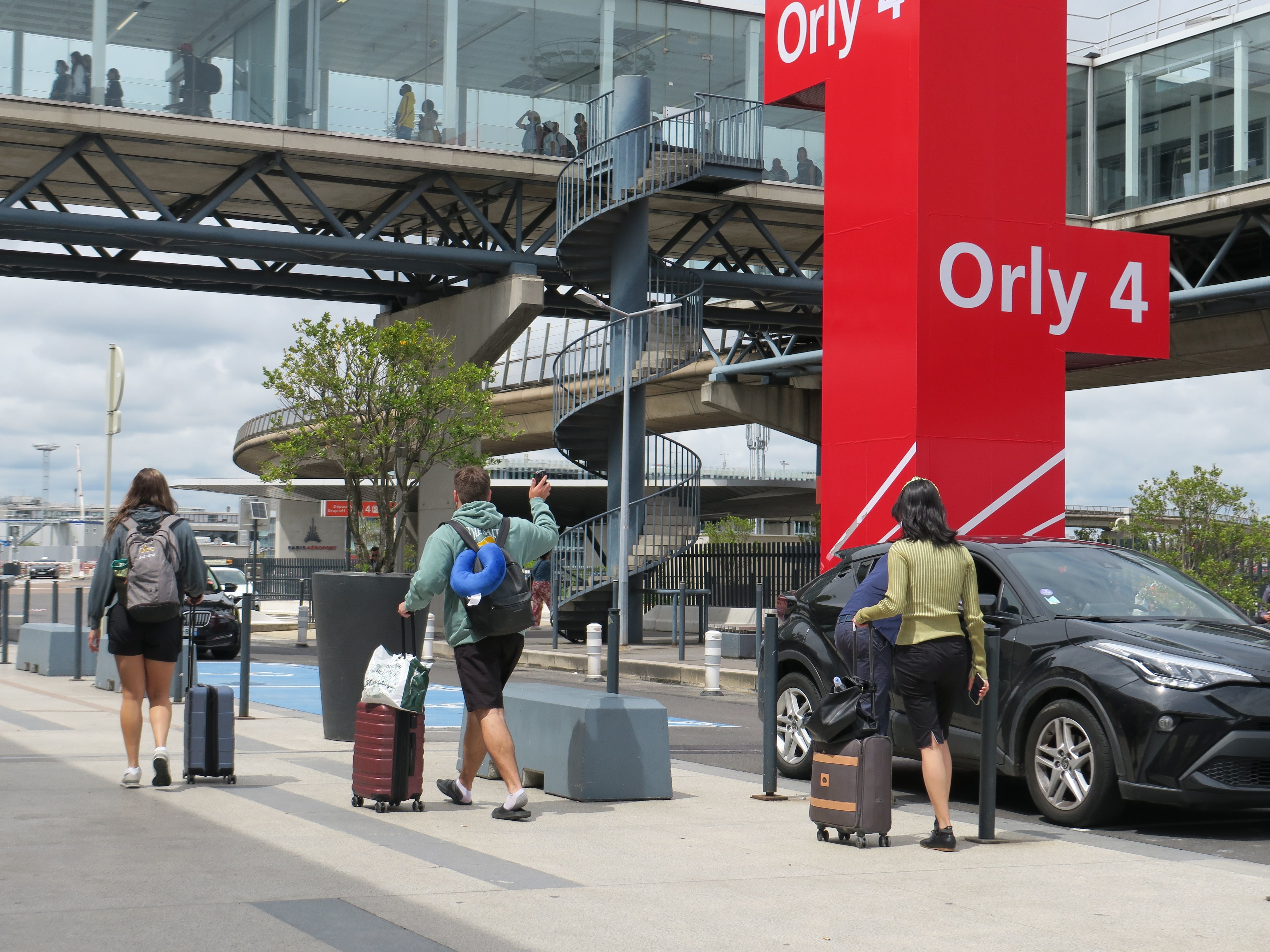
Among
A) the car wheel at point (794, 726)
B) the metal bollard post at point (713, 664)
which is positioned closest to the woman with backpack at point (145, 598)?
the car wheel at point (794, 726)

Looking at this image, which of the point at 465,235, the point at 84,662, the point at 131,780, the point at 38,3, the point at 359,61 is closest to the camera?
the point at 131,780

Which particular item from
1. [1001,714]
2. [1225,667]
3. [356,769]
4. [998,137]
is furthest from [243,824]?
[998,137]

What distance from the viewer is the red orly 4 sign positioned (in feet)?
46.2

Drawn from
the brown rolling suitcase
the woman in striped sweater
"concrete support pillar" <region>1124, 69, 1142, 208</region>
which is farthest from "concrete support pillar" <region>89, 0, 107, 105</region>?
the brown rolling suitcase

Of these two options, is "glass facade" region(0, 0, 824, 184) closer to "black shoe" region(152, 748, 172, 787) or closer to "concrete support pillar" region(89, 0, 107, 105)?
"concrete support pillar" region(89, 0, 107, 105)

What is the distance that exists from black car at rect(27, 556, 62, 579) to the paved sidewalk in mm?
96650

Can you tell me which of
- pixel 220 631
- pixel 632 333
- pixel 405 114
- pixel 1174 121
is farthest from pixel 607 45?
pixel 220 631

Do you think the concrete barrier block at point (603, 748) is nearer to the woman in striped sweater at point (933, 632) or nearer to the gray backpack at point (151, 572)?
the gray backpack at point (151, 572)

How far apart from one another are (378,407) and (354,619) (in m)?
19.0

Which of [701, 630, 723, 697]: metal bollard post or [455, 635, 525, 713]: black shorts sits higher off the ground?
[455, 635, 525, 713]: black shorts

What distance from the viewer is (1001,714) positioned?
351 inches

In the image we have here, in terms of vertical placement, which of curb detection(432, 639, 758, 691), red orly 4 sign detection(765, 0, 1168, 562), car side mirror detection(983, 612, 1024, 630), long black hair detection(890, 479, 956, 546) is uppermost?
red orly 4 sign detection(765, 0, 1168, 562)

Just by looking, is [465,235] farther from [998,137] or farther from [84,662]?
[998,137]

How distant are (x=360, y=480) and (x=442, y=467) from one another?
4299mm
